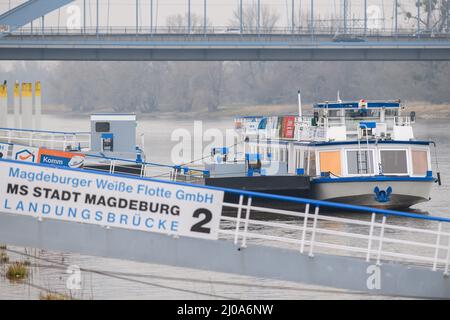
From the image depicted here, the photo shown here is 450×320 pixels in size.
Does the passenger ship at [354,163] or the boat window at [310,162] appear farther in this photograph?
the boat window at [310,162]

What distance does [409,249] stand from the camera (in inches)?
989

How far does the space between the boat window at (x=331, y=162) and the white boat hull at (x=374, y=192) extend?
0.68 metres

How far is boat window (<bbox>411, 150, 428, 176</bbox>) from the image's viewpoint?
110ft

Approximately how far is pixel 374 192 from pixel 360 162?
114cm

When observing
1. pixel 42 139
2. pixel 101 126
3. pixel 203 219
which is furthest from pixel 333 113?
pixel 203 219

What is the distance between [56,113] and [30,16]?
99.7m

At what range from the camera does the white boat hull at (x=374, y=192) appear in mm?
32750

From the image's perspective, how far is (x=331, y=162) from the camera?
33.7 m

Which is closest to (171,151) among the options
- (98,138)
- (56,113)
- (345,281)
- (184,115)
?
(98,138)

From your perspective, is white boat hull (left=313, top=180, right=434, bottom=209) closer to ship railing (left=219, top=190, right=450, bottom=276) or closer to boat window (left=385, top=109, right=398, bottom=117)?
ship railing (left=219, top=190, right=450, bottom=276)

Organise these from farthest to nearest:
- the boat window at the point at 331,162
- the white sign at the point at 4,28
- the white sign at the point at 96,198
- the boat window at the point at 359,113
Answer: the white sign at the point at 4,28 < the boat window at the point at 359,113 < the boat window at the point at 331,162 < the white sign at the point at 96,198

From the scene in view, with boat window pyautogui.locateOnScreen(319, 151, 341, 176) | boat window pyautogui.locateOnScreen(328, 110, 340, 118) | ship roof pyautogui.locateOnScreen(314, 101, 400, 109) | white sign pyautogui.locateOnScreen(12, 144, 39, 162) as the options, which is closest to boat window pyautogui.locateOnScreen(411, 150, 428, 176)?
boat window pyautogui.locateOnScreen(319, 151, 341, 176)

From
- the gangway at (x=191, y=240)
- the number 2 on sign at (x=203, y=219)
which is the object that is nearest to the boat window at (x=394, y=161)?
the gangway at (x=191, y=240)

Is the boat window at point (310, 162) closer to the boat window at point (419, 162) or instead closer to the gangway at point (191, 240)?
the boat window at point (419, 162)
